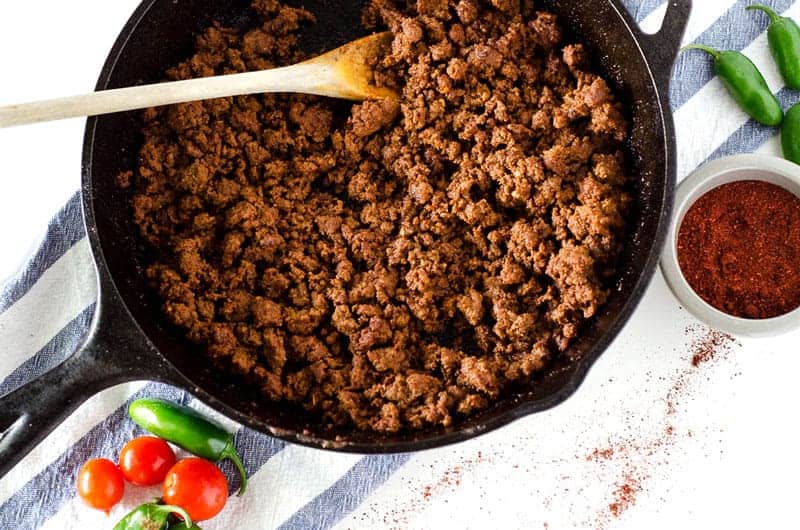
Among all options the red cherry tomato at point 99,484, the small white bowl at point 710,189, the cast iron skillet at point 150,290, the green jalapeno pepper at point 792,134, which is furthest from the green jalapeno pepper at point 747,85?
the red cherry tomato at point 99,484

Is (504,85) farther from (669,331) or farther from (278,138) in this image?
(669,331)

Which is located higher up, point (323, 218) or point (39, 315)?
point (323, 218)

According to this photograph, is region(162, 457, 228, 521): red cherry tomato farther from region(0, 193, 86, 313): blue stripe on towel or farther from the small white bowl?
the small white bowl

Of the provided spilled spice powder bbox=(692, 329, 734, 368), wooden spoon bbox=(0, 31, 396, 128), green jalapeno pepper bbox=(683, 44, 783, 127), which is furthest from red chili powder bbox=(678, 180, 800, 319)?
wooden spoon bbox=(0, 31, 396, 128)

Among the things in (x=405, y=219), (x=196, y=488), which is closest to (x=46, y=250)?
(x=196, y=488)

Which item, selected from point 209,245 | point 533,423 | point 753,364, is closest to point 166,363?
point 209,245
